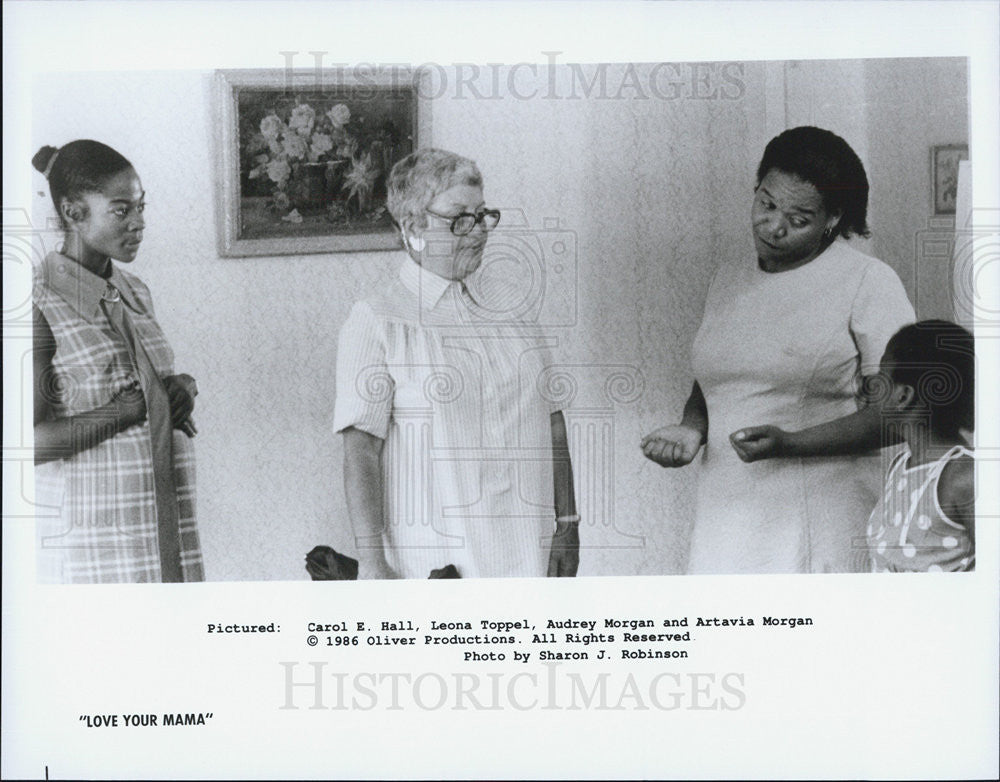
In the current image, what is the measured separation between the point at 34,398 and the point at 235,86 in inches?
38.8

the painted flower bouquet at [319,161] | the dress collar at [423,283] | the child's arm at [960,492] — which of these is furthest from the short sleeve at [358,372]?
the child's arm at [960,492]

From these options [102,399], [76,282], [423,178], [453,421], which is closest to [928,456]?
[453,421]

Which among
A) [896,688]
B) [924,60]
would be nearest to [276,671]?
[896,688]

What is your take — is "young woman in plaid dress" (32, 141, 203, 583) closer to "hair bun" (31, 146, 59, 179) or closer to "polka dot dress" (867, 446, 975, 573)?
"hair bun" (31, 146, 59, 179)

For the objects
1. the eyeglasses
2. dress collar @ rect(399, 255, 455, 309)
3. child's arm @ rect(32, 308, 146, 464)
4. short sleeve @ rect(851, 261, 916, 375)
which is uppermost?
the eyeglasses

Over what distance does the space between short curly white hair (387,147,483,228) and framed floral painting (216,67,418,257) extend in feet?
0.09

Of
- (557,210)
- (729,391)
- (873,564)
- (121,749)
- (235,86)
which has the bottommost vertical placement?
(121,749)

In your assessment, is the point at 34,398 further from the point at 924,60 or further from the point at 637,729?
the point at 924,60

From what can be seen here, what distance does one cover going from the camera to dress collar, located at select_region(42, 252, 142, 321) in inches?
149

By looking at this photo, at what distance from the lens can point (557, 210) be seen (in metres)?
3.80

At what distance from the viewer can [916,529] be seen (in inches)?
152

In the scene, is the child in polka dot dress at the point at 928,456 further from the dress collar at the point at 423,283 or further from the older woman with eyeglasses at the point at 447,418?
the dress collar at the point at 423,283

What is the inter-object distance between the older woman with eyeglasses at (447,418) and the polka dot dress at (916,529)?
2.77 feet

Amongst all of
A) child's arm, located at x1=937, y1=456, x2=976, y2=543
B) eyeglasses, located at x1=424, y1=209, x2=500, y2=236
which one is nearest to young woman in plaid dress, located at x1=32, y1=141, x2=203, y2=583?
eyeglasses, located at x1=424, y1=209, x2=500, y2=236
